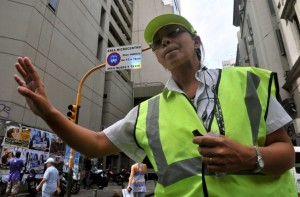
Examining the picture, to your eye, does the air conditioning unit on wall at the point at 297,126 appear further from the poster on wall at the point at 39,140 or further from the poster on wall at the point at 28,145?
the poster on wall at the point at 39,140

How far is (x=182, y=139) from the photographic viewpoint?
1308 millimetres

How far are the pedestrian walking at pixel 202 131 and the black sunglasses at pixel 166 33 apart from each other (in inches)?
0.5

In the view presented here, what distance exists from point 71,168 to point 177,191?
8.30m

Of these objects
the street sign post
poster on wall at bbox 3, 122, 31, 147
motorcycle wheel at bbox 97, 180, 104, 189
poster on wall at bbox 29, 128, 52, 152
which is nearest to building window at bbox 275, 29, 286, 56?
the street sign post

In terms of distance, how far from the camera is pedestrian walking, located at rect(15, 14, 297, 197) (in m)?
1.14

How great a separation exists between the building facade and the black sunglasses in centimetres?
1439

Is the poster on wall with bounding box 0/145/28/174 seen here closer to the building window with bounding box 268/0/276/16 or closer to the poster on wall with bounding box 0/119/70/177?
the poster on wall with bounding box 0/119/70/177

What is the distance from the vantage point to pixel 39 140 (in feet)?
47.3

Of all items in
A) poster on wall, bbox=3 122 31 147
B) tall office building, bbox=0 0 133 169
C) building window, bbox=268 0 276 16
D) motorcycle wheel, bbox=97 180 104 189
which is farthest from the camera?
building window, bbox=268 0 276 16

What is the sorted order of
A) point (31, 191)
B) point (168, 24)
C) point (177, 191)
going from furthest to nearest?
point (31, 191) → point (168, 24) → point (177, 191)

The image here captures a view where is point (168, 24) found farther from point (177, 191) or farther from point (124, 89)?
point (124, 89)

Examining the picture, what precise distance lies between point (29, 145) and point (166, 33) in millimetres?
13649

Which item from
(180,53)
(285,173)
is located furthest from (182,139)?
(180,53)

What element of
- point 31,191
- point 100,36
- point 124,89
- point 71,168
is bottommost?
point 31,191
